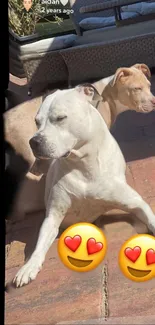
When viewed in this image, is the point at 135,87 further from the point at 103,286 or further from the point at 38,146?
the point at 103,286

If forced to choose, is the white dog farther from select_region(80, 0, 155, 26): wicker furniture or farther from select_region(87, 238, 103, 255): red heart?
select_region(80, 0, 155, 26): wicker furniture

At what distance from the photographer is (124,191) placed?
7.43ft

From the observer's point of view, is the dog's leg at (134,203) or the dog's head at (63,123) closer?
the dog's head at (63,123)

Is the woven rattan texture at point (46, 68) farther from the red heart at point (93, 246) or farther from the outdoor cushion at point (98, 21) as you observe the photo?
the red heart at point (93, 246)

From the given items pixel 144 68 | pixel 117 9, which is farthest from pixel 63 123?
pixel 117 9

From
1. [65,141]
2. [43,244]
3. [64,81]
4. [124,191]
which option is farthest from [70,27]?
[43,244]

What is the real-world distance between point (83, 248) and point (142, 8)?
79cm

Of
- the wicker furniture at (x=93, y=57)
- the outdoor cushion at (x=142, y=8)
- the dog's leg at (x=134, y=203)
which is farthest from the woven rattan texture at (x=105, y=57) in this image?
the dog's leg at (x=134, y=203)

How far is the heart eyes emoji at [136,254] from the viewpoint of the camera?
2.16 metres

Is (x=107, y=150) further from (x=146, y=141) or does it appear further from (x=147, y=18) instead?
(x=147, y=18)

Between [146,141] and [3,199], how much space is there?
512 millimetres

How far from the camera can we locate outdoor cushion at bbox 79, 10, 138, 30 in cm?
219

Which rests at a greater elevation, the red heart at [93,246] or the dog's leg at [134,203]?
the dog's leg at [134,203]

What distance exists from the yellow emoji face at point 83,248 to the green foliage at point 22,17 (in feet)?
2.15
